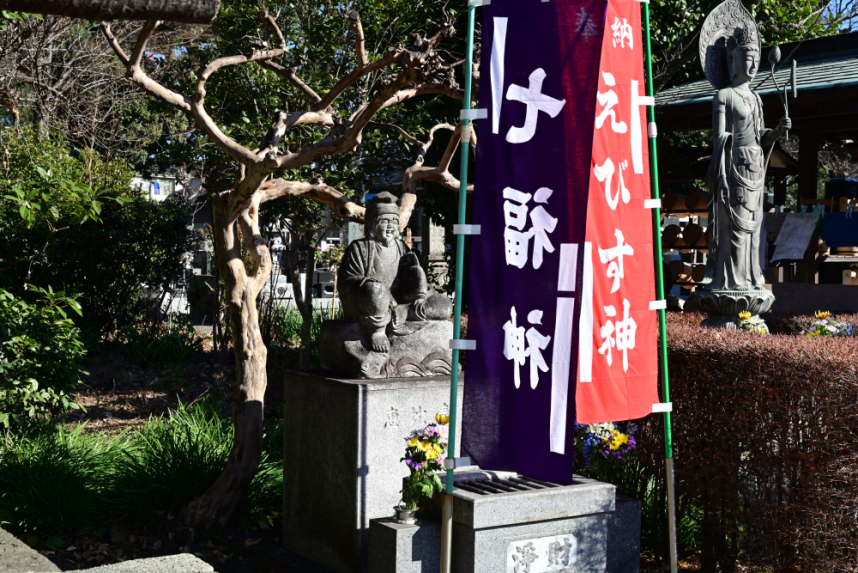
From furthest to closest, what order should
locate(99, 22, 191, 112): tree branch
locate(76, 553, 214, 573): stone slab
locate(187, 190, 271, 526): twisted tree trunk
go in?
locate(187, 190, 271, 526): twisted tree trunk
locate(99, 22, 191, 112): tree branch
locate(76, 553, 214, 573): stone slab

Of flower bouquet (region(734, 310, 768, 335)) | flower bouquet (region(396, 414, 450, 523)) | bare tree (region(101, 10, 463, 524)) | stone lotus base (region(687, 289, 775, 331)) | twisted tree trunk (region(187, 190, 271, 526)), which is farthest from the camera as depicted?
stone lotus base (region(687, 289, 775, 331))

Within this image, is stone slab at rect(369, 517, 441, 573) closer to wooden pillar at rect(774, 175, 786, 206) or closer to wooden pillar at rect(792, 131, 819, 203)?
wooden pillar at rect(792, 131, 819, 203)

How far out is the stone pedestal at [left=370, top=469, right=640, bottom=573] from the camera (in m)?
4.27

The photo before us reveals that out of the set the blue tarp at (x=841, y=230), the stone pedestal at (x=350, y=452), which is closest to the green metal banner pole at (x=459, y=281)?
the stone pedestal at (x=350, y=452)

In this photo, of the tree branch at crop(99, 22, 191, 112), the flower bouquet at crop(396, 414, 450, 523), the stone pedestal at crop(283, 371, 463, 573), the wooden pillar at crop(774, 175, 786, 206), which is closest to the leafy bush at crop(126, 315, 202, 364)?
the tree branch at crop(99, 22, 191, 112)

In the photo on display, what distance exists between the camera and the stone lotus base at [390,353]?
5242 millimetres

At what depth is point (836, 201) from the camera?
452 inches

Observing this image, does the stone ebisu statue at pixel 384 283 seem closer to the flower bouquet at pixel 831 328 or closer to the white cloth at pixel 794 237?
the flower bouquet at pixel 831 328

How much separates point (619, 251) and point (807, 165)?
9184 mm

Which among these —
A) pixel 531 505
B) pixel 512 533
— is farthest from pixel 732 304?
pixel 512 533

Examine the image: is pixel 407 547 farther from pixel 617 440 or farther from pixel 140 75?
pixel 140 75

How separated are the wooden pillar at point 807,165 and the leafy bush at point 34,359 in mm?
9559

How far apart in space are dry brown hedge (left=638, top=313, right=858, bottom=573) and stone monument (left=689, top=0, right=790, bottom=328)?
2.68 m

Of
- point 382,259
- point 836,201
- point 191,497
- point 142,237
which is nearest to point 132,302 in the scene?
point 142,237
